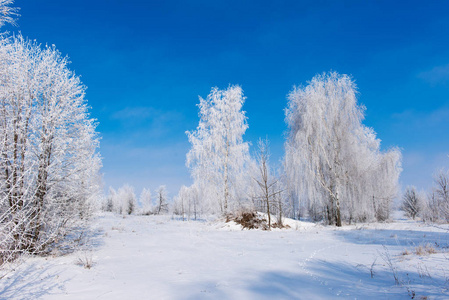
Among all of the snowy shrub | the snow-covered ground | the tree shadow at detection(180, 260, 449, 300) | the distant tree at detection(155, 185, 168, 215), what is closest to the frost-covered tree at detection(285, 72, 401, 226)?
the snow-covered ground

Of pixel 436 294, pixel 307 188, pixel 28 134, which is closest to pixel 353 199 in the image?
pixel 307 188

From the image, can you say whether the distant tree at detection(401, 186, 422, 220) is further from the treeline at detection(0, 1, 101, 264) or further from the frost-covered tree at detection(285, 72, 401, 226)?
the treeline at detection(0, 1, 101, 264)

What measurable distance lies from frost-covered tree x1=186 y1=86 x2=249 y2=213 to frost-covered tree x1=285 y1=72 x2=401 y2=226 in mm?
3646

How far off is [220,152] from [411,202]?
93.3ft

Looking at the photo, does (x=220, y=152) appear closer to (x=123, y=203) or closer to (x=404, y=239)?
(x=404, y=239)

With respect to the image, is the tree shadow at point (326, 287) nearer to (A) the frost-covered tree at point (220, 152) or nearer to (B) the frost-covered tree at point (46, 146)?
(B) the frost-covered tree at point (46, 146)

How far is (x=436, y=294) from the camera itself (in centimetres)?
372

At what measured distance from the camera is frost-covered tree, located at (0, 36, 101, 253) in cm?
676

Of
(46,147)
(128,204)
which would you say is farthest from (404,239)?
(128,204)

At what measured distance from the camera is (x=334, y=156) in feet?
57.4

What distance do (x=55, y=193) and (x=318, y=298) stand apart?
23.6 ft

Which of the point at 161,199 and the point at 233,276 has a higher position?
the point at 161,199

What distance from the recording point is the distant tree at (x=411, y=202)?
32.9 metres

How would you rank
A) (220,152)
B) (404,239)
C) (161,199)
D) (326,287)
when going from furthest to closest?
(161,199)
(220,152)
(404,239)
(326,287)
